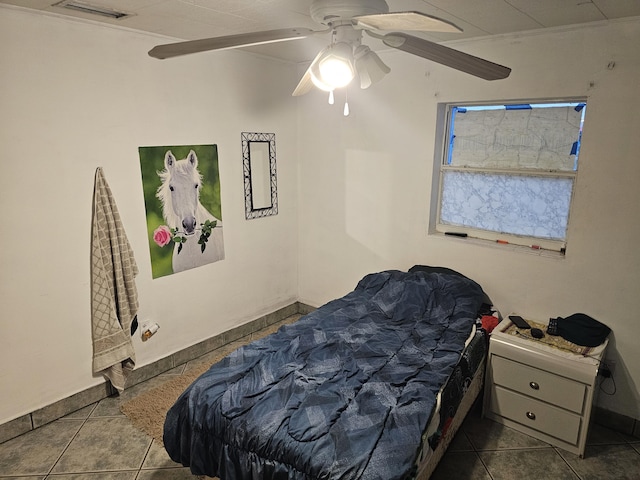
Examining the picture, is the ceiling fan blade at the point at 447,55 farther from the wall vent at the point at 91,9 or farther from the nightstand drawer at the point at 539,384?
the nightstand drawer at the point at 539,384

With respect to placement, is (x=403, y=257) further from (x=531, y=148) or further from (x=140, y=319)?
(x=140, y=319)

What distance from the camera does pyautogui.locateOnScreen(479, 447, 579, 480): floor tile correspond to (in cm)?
243

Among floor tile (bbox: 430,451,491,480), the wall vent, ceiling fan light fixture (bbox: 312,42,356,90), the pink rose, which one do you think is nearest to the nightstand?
floor tile (bbox: 430,451,491,480)

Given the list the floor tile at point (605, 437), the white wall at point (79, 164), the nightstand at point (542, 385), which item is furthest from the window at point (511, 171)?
the white wall at point (79, 164)

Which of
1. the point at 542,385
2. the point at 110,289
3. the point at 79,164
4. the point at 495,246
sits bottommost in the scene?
the point at 542,385

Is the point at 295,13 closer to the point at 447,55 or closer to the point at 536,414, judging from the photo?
the point at 447,55

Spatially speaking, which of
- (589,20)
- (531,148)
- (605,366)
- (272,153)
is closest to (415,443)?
(605,366)

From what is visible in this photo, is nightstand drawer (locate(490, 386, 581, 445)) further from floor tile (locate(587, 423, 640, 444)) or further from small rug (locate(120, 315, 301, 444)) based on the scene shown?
small rug (locate(120, 315, 301, 444))

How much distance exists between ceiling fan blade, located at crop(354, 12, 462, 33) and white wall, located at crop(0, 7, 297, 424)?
6.34 feet

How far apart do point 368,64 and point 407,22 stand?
0.54 meters

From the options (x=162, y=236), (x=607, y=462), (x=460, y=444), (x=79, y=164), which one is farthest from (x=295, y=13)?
(x=607, y=462)

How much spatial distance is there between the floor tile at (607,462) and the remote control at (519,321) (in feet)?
2.50

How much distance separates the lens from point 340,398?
7.02ft

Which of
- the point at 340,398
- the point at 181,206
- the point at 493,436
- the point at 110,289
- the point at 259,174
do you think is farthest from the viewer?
the point at 259,174
